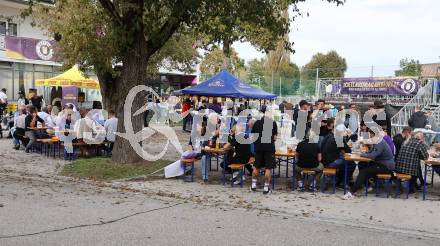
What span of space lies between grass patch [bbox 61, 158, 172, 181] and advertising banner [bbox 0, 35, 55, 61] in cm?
1861

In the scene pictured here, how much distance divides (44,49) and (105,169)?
70.9 ft

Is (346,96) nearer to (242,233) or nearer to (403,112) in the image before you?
(403,112)

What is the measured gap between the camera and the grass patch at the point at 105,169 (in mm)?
11289

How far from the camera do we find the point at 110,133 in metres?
13.6

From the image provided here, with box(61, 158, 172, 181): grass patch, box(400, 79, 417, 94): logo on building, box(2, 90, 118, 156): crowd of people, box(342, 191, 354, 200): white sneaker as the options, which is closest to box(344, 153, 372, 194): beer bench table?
box(342, 191, 354, 200): white sneaker

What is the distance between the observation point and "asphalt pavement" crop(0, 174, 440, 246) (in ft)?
20.9

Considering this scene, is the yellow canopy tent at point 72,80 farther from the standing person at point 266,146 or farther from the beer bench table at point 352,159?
the beer bench table at point 352,159

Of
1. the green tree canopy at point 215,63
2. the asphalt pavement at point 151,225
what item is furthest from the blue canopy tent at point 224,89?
the green tree canopy at point 215,63

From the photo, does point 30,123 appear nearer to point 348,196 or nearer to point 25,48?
point 348,196

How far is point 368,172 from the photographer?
31.5 ft

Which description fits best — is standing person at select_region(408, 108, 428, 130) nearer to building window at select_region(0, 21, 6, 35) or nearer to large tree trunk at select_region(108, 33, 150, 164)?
large tree trunk at select_region(108, 33, 150, 164)

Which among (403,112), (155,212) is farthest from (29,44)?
(155,212)

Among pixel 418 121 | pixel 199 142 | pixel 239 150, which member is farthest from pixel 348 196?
pixel 418 121

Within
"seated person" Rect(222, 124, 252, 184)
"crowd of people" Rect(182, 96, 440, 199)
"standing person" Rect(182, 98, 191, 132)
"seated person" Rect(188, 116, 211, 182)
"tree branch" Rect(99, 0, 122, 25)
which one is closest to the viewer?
"crowd of people" Rect(182, 96, 440, 199)
